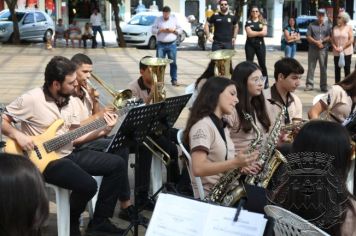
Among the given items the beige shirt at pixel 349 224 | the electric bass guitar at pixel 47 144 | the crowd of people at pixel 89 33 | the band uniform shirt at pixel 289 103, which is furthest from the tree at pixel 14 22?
the beige shirt at pixel 349 224

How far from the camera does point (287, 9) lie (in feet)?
120

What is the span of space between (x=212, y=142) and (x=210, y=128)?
0.09 meters

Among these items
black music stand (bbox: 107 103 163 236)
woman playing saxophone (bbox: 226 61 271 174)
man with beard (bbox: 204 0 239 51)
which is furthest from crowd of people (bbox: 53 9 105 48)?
black music stand (bbox: 107 103 163 236)

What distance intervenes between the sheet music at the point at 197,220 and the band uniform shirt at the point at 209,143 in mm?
1261

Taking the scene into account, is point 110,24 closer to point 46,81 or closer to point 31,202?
point 46,81

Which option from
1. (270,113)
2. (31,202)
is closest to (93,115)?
(270,113)

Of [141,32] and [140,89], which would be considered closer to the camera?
[140,89]

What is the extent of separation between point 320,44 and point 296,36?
8.28 ft

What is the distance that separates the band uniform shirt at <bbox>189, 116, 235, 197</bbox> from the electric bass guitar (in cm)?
89

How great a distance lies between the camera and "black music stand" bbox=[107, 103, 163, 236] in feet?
12.5

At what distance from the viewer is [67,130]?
4.36 meters

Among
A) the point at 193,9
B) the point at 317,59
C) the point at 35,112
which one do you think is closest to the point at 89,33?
the point at 317,59

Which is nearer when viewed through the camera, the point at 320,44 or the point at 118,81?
the point at 320,44

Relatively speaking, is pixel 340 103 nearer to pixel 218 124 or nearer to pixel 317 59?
pixel 218 124
